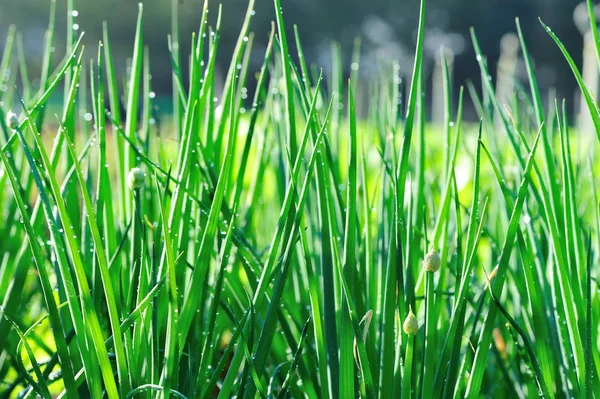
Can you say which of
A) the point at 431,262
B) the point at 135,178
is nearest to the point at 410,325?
the point at 431,262

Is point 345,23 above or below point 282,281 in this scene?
above

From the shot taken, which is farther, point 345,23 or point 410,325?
point 345,23

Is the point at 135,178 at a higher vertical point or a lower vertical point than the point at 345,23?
lower

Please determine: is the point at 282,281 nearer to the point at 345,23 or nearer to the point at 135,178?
the point at 135,178

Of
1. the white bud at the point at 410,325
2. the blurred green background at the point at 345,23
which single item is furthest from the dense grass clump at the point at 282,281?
the blurred green background at the point at 345,23

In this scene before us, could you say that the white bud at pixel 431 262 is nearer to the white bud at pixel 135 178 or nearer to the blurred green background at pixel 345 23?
the white bud at pixel 135 178

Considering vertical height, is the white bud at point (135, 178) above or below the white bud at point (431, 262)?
above

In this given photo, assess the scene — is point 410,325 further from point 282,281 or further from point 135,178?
point 135,178

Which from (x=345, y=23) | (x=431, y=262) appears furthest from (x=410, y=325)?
(x=345, y=23)
